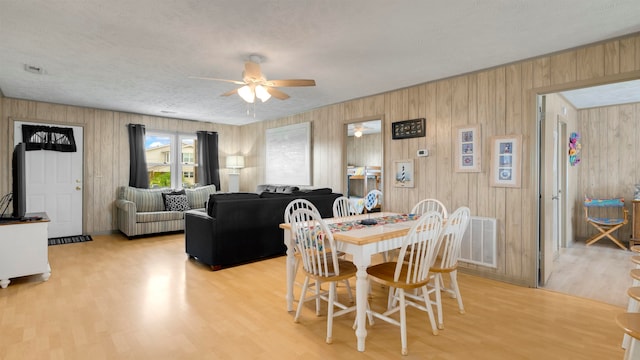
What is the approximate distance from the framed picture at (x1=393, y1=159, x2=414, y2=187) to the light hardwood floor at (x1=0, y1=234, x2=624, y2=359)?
1405mm

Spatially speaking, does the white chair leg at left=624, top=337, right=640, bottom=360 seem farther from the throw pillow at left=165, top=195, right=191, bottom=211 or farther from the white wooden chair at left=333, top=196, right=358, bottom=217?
the throw pillow at left=165, top=195, right=191, bottom=211

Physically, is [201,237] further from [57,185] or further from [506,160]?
[506,160]

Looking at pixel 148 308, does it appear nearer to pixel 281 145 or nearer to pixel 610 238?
pixel 281 145

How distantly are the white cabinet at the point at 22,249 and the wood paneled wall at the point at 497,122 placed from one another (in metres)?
4.24

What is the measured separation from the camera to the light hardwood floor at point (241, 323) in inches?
84.1

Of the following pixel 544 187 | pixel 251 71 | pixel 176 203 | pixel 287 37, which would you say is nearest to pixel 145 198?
pixel 176 203

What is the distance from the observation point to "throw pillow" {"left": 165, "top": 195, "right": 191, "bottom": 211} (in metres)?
6.28

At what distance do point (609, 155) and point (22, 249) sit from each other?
8.41 m

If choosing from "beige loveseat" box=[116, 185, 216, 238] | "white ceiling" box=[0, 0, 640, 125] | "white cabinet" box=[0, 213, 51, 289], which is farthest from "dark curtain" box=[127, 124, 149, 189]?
"white cabinet" box=[0, 213, 51, 289]

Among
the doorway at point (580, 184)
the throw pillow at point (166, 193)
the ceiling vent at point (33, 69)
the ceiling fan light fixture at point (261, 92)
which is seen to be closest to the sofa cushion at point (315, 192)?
the ceiling fan light fixture at point (261, 92)

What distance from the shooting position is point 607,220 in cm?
502

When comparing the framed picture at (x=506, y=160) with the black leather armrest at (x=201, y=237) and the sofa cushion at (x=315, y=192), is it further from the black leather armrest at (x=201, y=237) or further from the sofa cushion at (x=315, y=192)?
the black leather armrest at (x=201, y=237)

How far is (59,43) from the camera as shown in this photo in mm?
3000

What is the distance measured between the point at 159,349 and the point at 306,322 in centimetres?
105
